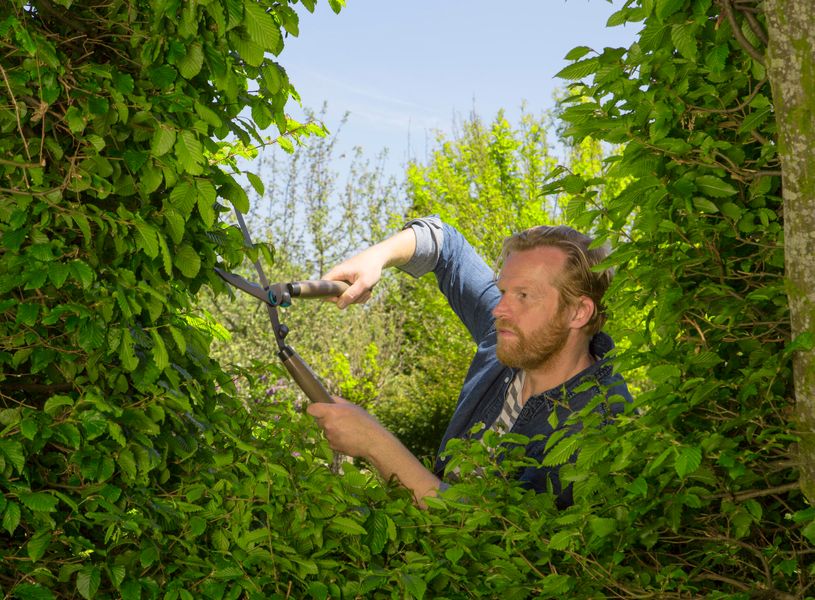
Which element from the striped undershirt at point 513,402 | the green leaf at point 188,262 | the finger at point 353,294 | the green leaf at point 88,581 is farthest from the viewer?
the striped undershirt at point 513,402

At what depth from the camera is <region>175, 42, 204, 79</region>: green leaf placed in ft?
8.11

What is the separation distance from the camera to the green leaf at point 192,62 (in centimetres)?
247

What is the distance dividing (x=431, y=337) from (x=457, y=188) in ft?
8.47

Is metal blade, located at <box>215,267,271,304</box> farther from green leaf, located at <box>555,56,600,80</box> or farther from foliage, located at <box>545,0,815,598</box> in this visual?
green leaf, located at <box>555,56,600,80</box>

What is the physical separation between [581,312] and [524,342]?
0.82 ft

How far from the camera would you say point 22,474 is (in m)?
2.45

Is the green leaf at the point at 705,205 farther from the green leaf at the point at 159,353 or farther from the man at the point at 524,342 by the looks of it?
the green leaf at the point at 159,353

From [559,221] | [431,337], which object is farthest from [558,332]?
[431,337]

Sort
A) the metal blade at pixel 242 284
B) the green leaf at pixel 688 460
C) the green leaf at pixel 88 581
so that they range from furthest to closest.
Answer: the metal blade at pixel 242 284 < the green leaf at pixel 88 581 < the green leaf at pixel 688 460

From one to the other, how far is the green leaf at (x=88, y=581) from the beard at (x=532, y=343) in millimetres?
1673

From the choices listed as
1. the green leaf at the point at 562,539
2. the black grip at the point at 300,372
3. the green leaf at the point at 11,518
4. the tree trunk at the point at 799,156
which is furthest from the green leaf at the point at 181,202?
the tree trunk at the point at 799,156

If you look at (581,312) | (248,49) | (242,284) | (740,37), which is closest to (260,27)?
(248,49)

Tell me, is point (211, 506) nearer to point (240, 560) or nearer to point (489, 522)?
point (240, 560)

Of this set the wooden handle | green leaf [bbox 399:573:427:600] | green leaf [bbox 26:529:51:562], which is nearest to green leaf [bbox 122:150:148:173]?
the wooden handle
